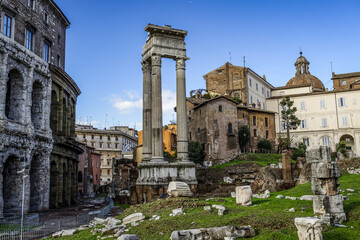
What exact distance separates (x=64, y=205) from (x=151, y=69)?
14565mm

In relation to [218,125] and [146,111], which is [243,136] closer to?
[218,125]

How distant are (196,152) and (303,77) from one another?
36601mm

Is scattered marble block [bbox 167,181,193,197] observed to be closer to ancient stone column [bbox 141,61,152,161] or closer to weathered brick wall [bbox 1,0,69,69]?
ancient stone column [bbox 141,61,152,161]

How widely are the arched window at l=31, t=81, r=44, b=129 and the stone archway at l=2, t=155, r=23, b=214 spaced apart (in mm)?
4492

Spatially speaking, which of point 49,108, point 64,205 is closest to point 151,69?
point 49,108

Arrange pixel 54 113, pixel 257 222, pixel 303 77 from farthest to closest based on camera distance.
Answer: pixel 303 77
pixel 54 113
pixel 257 222

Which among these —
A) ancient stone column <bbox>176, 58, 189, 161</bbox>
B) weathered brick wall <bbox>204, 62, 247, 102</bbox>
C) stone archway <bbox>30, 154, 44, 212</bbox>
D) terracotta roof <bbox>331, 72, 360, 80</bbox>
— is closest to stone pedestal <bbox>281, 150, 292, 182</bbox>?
ancient stone column <bbox>176, 58, 189, 161</bbox>

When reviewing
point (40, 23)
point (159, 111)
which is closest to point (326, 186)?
point (159, 111)

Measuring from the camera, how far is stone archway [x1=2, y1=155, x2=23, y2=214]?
2345cm

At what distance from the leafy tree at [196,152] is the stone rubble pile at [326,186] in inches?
1505

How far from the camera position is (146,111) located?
1027 inches

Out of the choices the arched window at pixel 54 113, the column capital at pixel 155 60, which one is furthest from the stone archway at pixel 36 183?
the column capital at pixel 155 60

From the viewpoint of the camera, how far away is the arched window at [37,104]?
1084 inches

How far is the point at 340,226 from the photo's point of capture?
10.2 meters
